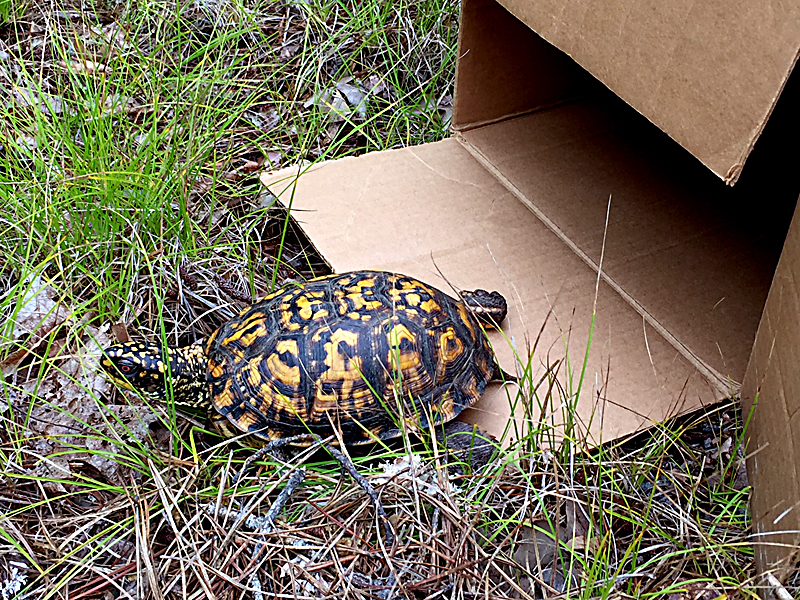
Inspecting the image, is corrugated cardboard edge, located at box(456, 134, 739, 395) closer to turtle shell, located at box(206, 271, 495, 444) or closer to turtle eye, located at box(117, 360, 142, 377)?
turtle shell, located at box(206, 271, 495, 444)

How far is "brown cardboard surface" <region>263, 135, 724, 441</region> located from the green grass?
8cm

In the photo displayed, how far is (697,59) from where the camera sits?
4.34 ft

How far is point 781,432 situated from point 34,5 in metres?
2.81

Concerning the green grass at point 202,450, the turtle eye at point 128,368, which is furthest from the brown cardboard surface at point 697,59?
the turtle eye at point 128,368

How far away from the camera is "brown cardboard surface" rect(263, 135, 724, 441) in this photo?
1.80m

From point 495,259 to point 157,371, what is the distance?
1001mm

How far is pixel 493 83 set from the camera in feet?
7.84

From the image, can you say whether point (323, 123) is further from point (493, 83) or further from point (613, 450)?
point (613, 450)

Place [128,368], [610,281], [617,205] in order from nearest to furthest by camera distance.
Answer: [128,368] → [610,281] → [617,205]

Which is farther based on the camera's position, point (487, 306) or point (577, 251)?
point (577, 251)

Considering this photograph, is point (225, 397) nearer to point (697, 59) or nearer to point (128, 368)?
point (128, 368)

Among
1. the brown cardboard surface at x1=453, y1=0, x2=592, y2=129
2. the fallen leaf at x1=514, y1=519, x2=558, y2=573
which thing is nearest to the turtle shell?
the fallen leaf at x1=514, y1=519, x2=558, y2=573

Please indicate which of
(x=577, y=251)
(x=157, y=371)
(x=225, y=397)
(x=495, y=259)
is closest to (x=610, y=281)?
(x=577, y=251)

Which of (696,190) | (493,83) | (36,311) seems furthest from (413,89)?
(36,311)
